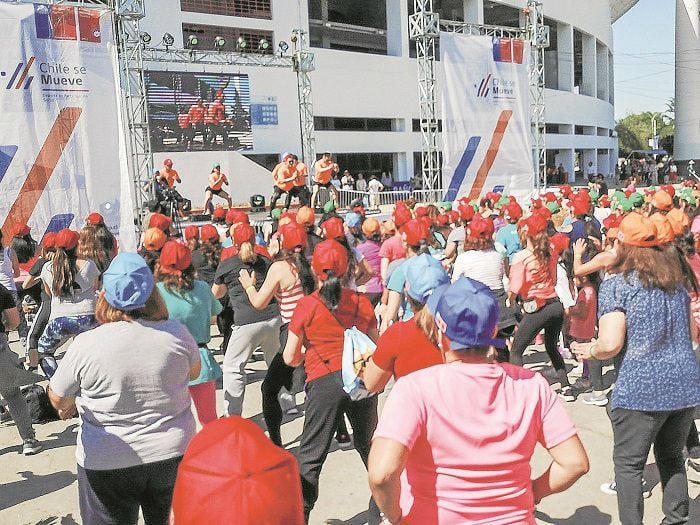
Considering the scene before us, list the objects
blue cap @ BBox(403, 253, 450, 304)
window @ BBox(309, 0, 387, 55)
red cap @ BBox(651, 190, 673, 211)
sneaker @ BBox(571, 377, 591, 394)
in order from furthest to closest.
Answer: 1. window @ BBox(309, 0, 387, 55)
2. red cap @ BBox(651, 190, 673, 211)
3. sneaker @ BBox(571, 377, 591, 394)
4. blue cap @ BBox(403, 253, 450, 304)

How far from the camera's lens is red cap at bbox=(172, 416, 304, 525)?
108cm

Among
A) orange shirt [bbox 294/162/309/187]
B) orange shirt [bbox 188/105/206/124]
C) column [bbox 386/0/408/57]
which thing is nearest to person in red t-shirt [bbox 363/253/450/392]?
orange shirt [bbox 294/162/309/187]

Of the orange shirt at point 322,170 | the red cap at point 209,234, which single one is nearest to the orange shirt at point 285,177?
the orange shirt at point 322,170

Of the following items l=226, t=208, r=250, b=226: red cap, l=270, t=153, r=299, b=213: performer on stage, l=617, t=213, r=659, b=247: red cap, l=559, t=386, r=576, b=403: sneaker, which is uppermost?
l=270, t=153, r=299, b=213: performer on stage

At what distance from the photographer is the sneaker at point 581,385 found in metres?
6.17

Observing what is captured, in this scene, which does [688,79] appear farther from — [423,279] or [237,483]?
[237,483]

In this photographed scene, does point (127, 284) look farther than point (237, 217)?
No

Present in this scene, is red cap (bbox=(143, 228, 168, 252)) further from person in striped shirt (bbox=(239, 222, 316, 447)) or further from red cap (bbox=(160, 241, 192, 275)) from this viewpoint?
red cap (bbox=(160, 241, 192, 275))

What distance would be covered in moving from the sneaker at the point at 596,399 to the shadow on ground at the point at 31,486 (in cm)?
431

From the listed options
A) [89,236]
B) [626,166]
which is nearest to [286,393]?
[89,236]

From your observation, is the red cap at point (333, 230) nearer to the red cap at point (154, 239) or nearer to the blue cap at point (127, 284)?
the red cap at point (154, 239)

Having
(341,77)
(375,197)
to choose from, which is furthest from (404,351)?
(341,77)

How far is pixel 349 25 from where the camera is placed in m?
32.8

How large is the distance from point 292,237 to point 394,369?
184 centimetres
